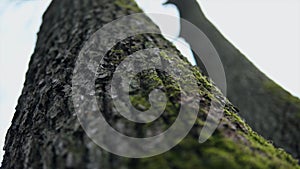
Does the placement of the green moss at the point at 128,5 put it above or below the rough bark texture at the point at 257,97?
above

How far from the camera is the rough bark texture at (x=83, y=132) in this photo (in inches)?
44.5

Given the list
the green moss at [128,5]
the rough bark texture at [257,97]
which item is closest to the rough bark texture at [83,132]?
the green moss at [128,5]

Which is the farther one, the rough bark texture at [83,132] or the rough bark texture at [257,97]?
the rough bark texture at [257,97]

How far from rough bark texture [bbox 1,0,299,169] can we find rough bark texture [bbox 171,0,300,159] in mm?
1554

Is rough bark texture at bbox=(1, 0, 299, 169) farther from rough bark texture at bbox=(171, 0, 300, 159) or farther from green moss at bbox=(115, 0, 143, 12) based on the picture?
rough bark texture at bbox=(171, 0, 300, 159)

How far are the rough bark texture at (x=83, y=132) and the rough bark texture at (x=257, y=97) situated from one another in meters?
1.55

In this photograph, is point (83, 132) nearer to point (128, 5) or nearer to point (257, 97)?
point (128, 5)

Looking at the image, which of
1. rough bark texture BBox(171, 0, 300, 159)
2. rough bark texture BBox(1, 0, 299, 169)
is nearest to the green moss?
rough bark texture BBox(1, 0, 299, 169)

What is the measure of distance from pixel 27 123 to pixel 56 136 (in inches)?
22.0

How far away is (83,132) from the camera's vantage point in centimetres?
134

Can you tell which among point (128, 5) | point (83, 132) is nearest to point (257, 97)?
point (128, 5)

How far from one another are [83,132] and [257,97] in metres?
2.80

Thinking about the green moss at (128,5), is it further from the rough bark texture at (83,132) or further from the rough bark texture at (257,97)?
the rough bark texture at (257,97)

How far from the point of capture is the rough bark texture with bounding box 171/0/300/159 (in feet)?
10.2
